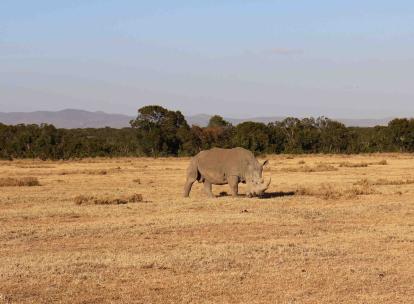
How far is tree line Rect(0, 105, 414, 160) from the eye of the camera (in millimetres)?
66125

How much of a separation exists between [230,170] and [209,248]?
10.7 metres

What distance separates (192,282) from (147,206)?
1042cm

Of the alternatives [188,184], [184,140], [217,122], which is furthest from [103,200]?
[217,122]

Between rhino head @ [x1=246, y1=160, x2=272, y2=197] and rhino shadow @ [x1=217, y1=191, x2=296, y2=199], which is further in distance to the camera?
rhino shadow @ [x1=217, y1=191, x2=296, y2=199]

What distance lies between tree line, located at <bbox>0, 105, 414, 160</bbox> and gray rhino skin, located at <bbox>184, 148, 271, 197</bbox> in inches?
1593

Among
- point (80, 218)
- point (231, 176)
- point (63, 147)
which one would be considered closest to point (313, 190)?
point (231, 176)

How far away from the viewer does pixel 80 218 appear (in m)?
18.0

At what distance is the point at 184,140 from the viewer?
68.4 meters

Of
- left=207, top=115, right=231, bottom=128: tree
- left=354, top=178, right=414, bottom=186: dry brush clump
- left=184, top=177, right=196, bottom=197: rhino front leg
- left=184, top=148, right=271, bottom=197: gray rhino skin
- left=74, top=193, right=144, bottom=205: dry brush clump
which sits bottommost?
left=74, top=193, right=144, bottom=205: dry brush clump

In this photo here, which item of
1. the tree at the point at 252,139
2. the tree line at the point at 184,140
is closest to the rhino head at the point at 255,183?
the tree line at the point at 184,140

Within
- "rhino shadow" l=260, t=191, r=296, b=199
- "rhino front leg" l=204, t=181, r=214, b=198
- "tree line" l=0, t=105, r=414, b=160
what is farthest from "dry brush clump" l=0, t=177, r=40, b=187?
"tree line" l=0, t=105, r=414, b=160

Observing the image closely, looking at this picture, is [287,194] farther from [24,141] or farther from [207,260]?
[24,141]

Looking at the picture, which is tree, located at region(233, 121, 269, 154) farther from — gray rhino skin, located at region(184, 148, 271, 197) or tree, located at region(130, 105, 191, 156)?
gray rhino skin, located at region(184, 148, 271, 197)

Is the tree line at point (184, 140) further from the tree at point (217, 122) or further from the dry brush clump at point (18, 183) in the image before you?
the dry brush clump at point (18, 183)
